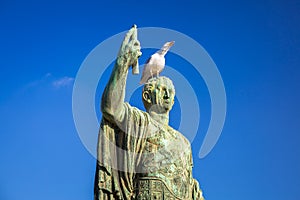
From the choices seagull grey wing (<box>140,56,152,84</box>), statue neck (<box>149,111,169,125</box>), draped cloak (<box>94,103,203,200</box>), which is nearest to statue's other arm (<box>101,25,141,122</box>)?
draped cloak (<box>94,103,203,200</box>)

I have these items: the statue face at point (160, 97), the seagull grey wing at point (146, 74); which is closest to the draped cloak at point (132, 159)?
the statue face at point (160, 97)

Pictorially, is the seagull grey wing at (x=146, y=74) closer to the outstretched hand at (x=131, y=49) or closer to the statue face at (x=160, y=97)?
the statue face at (x=160, y=97)

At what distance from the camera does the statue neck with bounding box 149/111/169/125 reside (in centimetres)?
1157

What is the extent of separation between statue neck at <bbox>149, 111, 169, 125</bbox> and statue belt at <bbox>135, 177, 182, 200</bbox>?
1309 mm

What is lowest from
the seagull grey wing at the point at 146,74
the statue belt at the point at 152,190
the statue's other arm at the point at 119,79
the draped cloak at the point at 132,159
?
the statue belt at the point at 152,190

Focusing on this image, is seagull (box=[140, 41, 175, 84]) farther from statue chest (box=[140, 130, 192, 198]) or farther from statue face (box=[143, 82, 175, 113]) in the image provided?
statue chest (box=[140, 130, 192, 198])

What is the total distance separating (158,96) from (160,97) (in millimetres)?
44

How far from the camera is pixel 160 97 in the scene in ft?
38.3

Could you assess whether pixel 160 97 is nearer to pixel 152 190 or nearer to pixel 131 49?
pixel 131 49

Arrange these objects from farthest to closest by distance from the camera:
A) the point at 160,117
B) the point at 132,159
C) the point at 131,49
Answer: the point at 160,117
the point at 132,159
the point at 131,49

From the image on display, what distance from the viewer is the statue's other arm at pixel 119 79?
10328mm

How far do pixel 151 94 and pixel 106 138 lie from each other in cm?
142

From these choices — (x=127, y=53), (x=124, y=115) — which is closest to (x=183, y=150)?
(x=124, y=115)

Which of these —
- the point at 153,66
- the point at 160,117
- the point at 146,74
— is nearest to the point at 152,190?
the point at 160,117
